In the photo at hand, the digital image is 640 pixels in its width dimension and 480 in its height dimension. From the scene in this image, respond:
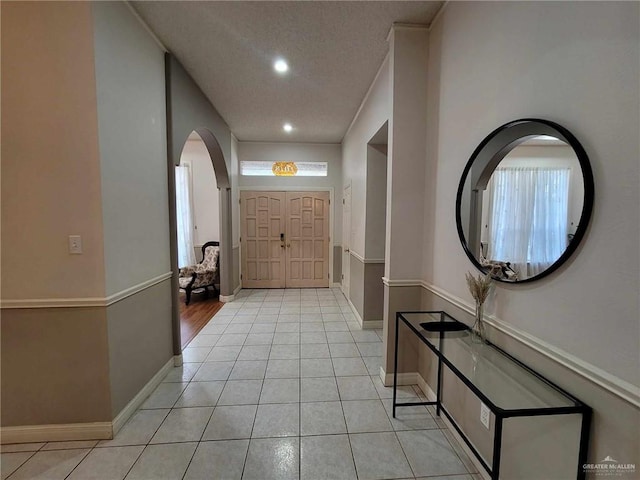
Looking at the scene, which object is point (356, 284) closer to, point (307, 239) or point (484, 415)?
point (307, 239)

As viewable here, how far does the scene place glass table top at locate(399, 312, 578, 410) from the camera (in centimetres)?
107

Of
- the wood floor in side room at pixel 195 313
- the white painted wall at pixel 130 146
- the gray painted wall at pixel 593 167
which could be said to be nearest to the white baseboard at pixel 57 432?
the white painted wall at pixel 130 146

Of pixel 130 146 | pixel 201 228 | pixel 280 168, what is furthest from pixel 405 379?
pixel 201 228

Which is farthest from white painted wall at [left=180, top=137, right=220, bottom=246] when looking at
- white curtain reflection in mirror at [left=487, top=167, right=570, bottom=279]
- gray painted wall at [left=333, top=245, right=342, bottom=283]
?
white curtain reflection in mirror at [left=487, top=167, right=570, bottom=279]

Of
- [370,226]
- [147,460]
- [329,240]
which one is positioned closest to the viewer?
[147,460]

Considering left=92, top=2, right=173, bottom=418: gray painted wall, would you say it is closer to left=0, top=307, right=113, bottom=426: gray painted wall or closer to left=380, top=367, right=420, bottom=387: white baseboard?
left=0, top=307, right=113, bottom=426: gray painted wall

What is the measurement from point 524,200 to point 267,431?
202 cm

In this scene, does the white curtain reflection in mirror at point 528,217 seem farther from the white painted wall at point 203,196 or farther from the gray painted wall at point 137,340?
the white painted wall at point 203,196

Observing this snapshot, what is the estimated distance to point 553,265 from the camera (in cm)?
108

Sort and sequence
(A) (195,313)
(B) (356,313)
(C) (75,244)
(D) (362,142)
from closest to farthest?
(C) (75,244) → (D) (362,142) → (B) (356,313) → (A) (195,313)

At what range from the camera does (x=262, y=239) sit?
562 centimetres

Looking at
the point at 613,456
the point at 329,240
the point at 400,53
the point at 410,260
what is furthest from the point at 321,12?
the point at 329,240

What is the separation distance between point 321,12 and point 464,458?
304 cm

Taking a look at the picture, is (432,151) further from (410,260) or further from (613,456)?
(613,456)
